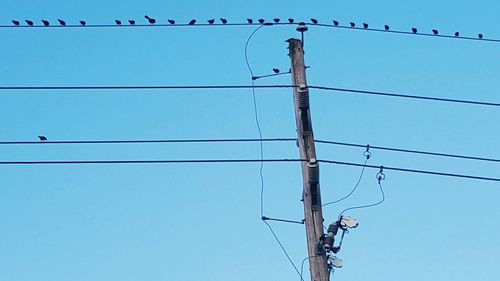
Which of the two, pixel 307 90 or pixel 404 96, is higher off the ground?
pixel 404 96

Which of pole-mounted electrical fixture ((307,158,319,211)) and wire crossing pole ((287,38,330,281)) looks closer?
wire crossing pole ((287,38,330,281))

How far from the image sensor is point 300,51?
1045 cm

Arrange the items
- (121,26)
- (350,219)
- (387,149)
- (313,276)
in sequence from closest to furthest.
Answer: (313,276)
(350,219)
(387,149)
(121,26)

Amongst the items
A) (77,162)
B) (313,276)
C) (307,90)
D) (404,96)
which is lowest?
(313,276)

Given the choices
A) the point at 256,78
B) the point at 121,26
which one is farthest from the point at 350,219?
the point at 121,26

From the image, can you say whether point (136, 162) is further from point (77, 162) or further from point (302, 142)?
point (302, 142)

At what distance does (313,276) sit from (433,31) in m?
5.45

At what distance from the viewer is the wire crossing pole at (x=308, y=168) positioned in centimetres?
953

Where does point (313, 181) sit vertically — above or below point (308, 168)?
below

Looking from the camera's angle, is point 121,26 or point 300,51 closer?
point 300,51

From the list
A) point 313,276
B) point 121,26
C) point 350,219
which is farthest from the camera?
point 121,26

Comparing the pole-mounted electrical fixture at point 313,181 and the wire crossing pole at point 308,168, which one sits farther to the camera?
the pole-mounted electrical fixture at point 313,181

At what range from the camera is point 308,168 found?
9.80m

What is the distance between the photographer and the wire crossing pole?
9.53 m
